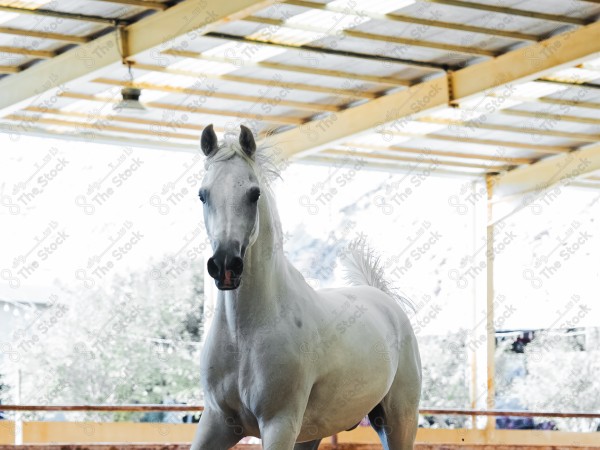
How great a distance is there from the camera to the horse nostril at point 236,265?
4211 millimetres

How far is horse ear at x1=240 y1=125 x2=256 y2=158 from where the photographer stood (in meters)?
4.79

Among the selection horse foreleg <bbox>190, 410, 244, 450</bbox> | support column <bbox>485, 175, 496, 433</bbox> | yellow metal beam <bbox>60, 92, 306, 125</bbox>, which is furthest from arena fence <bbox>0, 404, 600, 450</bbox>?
horse foreleg <bbox>190, 410, 244, 450</bbox>

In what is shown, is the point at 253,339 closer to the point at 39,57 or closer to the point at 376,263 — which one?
the point at 376,263

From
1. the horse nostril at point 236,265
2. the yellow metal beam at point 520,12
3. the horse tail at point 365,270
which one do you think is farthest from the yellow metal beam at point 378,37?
the horse nostril at point 236,265

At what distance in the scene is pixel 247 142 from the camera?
4.81 metres

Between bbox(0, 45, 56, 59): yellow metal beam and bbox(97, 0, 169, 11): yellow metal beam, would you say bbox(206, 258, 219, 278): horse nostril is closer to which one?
bbox(97, 0, 169, 11): yellow metal beam

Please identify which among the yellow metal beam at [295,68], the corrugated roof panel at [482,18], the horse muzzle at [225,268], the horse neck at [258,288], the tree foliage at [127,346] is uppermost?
the horse muzzle at [225,268]

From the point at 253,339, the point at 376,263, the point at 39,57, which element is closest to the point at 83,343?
the point at 39,57

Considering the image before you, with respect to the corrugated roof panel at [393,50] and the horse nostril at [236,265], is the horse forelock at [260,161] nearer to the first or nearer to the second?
the horse nostril at [236,265]

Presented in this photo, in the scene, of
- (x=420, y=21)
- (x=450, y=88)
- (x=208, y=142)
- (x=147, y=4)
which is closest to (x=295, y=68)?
(x=450, y=88)

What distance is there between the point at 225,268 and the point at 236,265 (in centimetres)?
5

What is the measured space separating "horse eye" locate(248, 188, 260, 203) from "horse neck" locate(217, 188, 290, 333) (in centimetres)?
17

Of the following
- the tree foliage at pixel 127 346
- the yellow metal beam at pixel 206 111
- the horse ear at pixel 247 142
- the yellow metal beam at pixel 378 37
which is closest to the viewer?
the horse ear at pixel 247 142

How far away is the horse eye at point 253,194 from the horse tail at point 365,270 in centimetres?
265
